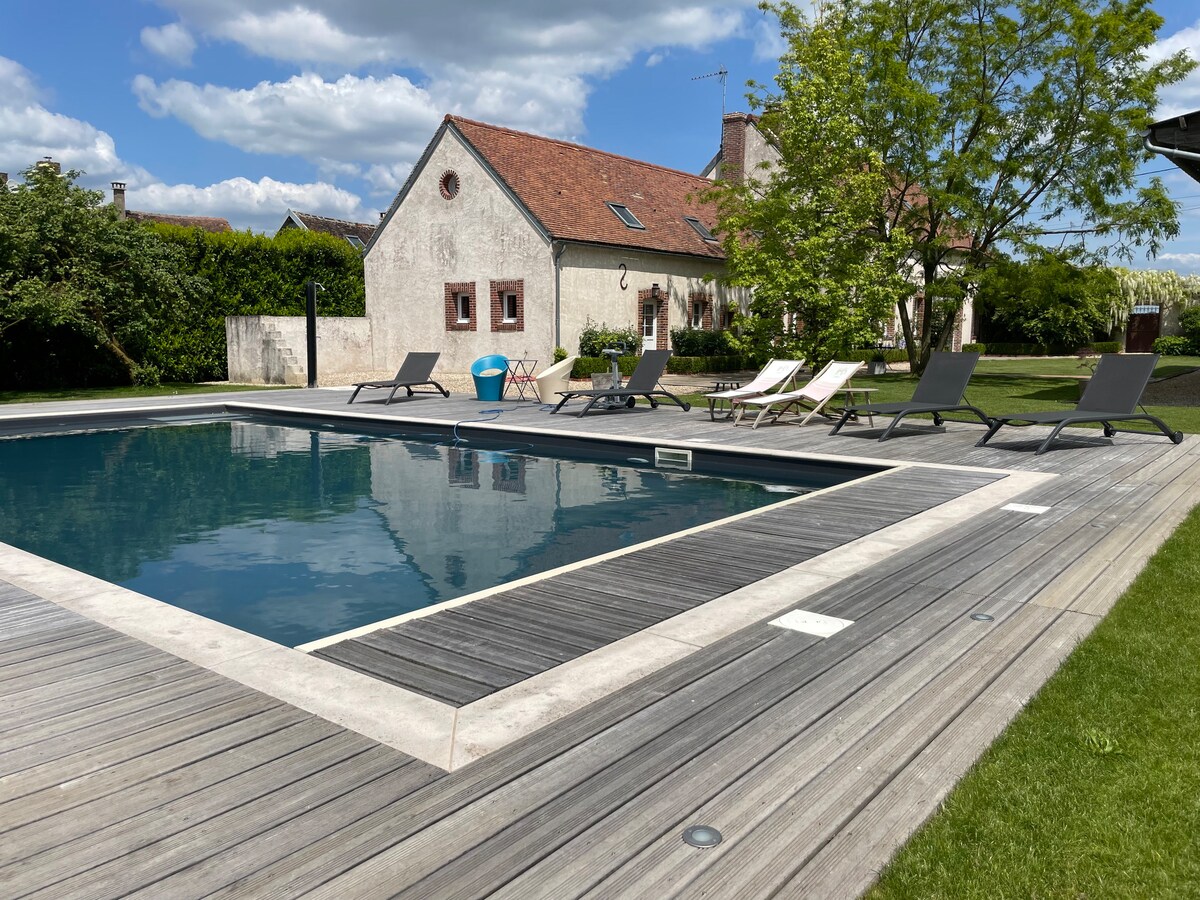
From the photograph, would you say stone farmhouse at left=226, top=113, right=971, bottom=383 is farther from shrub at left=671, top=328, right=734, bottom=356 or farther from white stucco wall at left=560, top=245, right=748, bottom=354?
shrub at left=671, top=328, right=734, bottom=356

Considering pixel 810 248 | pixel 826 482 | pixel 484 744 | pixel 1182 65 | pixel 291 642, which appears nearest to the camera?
pixel 484 744

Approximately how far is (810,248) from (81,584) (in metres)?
16.2

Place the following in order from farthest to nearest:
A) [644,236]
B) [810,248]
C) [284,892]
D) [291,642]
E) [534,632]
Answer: [644,236] → [810,248] → [291,642] → [534,632] → [284,892]

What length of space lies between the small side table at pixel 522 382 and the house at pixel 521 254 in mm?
419

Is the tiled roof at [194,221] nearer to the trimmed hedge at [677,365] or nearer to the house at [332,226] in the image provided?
the house at [332,226]

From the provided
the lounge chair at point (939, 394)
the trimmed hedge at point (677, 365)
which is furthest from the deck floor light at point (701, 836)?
the trimmed hedge at point (677, 365)

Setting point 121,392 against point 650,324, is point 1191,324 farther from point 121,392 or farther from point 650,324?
point 121,392

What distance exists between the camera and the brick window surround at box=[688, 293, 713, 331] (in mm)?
26109

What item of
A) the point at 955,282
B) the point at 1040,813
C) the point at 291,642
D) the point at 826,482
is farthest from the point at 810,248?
the point at 1040,813

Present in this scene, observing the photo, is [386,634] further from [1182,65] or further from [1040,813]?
[1182,65]

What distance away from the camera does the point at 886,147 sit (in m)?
22.1

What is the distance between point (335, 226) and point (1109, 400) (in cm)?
3761

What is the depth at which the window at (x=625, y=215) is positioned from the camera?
80.5ft

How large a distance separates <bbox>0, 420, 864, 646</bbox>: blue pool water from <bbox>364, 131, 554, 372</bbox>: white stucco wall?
1038 centimetres
